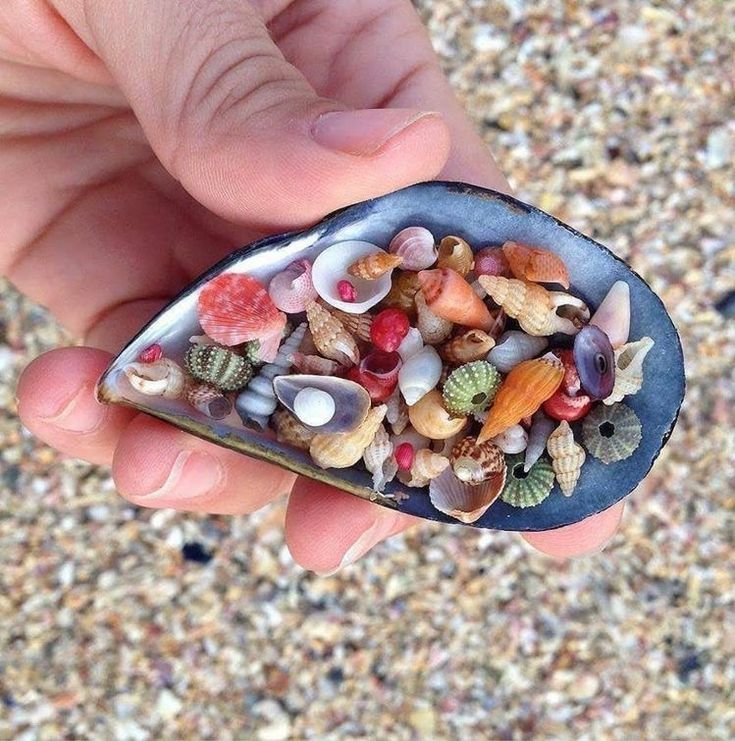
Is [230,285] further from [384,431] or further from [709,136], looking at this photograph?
[709,136]

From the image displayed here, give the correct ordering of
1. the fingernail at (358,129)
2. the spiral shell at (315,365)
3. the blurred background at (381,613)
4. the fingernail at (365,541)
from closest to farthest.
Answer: the fingernail at (358,129)
the spiral shell at (315,365)
the fingernail at (365,541)
the blurred background at (381,613)

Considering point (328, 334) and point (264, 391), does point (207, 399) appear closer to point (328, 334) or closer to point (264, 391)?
point (264, 391)

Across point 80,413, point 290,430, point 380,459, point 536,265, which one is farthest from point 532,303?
point 80,413

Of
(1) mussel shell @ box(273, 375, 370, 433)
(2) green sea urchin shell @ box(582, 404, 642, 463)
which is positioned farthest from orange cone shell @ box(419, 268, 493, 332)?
(2) green sea urchin shell @ box(582, 404, 642, 463)

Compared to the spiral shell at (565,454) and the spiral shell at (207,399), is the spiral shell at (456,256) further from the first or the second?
the spiral shell at (207,399)

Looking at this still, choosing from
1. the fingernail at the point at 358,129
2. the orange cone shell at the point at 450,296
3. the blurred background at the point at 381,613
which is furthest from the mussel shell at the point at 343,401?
the blurred background at the point at 381,613

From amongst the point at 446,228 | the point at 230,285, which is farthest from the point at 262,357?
the point at 446,228
